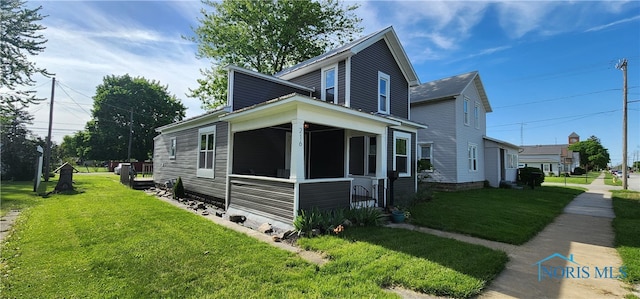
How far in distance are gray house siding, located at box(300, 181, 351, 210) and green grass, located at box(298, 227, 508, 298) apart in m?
0.99

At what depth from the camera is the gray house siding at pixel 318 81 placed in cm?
989

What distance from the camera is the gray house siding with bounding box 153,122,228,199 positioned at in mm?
9305

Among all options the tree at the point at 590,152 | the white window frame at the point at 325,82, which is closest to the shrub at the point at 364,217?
the white window frame at the point at 325,82

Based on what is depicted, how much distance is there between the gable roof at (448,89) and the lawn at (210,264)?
1292cm

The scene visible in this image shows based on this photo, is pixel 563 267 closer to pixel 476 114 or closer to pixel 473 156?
pixel 473 156

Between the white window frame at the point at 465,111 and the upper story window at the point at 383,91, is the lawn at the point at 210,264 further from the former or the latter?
the white window frame at the point at 465,111

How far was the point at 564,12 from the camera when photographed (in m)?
11.0

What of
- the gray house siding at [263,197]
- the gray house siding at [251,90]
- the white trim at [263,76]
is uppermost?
the white trim at [263,76]

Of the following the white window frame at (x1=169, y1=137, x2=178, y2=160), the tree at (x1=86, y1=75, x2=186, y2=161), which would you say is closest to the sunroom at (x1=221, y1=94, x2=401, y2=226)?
the white window frame at (x1=169, y1=137, x2=178, y2=160)

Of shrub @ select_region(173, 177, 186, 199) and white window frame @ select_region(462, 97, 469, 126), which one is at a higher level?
white window frame @ select_region(462, 97, 469, 126)

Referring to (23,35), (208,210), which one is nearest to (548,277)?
(208,210)

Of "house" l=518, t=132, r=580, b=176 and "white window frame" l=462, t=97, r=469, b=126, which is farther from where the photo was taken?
"house" l=518, t=132, r=580, b=176

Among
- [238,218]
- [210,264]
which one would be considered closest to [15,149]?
[238,218]

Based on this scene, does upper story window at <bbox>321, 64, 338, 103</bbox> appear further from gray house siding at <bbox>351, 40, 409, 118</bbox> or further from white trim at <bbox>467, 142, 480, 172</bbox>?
white trim at <bbox>467, 142, 480, 172</bbox>
